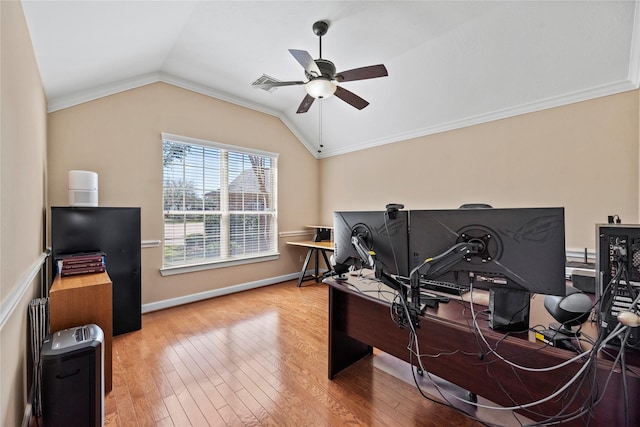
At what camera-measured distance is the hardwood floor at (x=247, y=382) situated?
171 cm

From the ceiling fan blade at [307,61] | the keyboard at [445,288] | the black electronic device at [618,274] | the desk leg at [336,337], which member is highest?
the ceiling fan blade at [307,61]

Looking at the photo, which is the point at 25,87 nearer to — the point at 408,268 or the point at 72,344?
the point at 72,344

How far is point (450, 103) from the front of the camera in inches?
137

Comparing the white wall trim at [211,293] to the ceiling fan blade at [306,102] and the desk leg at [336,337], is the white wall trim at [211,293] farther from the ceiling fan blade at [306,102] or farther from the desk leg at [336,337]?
the ceiling fan blade at [306,102]

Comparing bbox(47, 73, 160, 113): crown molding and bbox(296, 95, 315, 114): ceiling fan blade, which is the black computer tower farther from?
bbox(296, 95, 315, 114): ceiling fan blade

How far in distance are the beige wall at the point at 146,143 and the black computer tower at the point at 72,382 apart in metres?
2.00

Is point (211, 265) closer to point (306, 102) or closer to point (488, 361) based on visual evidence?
point (306, 102)

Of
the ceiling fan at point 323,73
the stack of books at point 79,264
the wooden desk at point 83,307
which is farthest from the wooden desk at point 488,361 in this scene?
the stack of books at point 79,264

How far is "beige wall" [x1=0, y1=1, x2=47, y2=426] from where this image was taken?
4.02 feet

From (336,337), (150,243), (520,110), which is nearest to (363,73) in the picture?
(520,110)

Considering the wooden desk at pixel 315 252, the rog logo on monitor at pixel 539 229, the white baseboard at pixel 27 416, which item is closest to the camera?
the rog logo on monitor at pixel 539 229

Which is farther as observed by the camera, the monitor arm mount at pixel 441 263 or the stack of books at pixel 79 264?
the stack of books at pixel 79 264

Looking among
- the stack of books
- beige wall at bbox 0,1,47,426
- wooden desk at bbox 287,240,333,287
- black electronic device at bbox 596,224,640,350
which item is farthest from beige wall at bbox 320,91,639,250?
beige wall at bbox 0,1,47,426

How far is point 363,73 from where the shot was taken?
2432 millimetres
